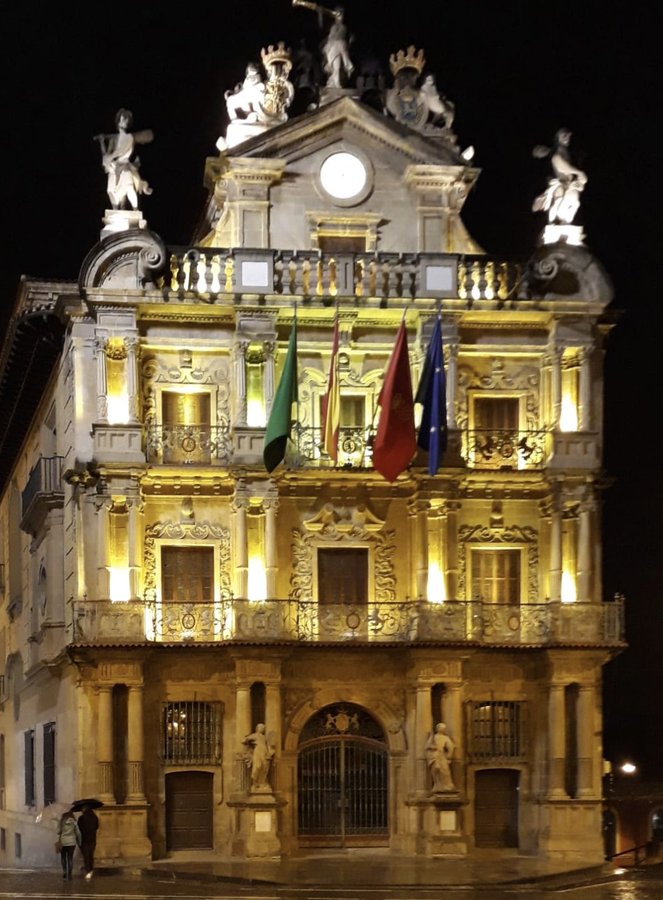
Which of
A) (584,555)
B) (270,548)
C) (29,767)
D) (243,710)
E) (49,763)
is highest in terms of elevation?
(270,548)

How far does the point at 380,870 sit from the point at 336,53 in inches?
761

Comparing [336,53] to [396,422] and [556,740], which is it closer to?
[396,422]

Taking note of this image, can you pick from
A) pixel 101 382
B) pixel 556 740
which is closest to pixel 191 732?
pixel 101 382

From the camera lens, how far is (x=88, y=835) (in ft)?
137

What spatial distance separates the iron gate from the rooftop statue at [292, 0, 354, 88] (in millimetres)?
15706

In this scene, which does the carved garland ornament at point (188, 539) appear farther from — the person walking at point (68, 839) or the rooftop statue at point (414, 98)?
the rooftop statue at point (414, 98)

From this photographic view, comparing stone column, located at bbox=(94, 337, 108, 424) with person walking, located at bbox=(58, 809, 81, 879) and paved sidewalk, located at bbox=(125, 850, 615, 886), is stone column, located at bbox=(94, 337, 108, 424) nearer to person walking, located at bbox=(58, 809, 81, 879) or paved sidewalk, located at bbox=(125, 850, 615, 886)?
person walking, located at bbox=(58, 809, 81, 879)

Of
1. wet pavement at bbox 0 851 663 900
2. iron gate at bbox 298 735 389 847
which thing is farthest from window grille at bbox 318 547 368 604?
wet pavement at bbox 0 851 663 900

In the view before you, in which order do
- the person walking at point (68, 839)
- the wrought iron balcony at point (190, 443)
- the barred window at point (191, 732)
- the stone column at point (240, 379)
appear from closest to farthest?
the person walking at point (68, 839), the stone column at point (240, 379), the barred window at point (191, 732), the wrought iron balcony at point (190, 443)

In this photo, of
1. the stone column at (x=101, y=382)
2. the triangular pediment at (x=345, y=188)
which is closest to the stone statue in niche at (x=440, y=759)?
the stone column at (x=101, y=382)

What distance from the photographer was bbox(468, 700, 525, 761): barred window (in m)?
45.9

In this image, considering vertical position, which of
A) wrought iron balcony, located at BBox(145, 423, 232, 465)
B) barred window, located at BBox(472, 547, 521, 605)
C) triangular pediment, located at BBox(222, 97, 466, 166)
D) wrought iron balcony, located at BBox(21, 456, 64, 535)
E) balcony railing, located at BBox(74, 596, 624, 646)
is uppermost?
triangular pediment, located at BBox(222, 97, 466, 166)

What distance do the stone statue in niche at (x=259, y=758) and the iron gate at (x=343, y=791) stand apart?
1760mm

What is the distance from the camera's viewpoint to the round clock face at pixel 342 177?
1842 inches
